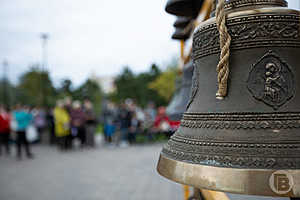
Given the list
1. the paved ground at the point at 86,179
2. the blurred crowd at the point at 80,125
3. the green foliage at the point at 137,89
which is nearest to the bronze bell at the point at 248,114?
the paved ground at the point at 86,179

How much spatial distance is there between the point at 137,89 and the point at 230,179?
33111mm

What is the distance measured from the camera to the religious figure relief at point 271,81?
3.37 feet

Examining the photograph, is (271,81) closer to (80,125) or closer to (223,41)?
(223,41)

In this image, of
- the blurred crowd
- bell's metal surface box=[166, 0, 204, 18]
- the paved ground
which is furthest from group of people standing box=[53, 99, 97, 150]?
bell's metal surface box=[166, 0, 204, 18]

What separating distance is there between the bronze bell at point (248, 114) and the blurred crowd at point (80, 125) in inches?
348

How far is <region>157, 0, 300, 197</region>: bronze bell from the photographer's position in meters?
0.91

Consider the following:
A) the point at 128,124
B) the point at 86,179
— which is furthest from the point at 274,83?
the point at 128,124

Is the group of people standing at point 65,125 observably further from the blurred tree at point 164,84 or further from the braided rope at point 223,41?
the blurred tree at point 164,84

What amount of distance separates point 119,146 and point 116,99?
24.2m

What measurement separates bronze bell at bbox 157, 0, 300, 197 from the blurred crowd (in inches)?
348

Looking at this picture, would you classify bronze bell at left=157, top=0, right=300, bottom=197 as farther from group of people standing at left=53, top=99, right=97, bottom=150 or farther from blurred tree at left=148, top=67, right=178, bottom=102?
blurred tree at left=148, top=67, right=178, bottom=102

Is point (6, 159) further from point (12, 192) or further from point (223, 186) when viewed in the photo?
point (223, 186)

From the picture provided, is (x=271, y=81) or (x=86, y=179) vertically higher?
(x=271, y=81)

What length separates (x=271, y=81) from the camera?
103 cm
